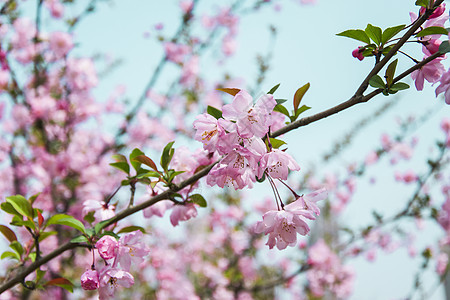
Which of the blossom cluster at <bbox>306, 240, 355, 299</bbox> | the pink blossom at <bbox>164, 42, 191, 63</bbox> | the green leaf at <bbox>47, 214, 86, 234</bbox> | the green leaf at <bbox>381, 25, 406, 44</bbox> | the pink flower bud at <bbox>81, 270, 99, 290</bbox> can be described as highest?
the pink blossom at <bbox>164, 42, 191, 63</bbox>

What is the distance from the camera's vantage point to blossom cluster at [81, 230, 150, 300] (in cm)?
82

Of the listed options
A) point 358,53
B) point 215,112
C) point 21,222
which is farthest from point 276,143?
point 21,222

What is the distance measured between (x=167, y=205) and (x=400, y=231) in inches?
122

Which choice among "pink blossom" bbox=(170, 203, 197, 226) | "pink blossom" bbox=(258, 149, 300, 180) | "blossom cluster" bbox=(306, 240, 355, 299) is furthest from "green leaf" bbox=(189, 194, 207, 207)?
"blossom cluster" bbox=(306, 240, 355, 299)

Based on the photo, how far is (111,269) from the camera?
84 centimetres

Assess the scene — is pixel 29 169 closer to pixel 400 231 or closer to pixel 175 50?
pixel 175 50

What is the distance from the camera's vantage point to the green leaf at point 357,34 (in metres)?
0.78

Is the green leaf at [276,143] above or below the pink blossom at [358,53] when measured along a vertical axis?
below

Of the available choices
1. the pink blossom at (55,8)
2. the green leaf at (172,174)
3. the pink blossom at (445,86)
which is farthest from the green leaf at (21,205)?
the pink blossom at (55,8)

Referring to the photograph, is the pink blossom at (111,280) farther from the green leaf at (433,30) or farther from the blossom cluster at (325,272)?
the blossom cluster at (325,272)

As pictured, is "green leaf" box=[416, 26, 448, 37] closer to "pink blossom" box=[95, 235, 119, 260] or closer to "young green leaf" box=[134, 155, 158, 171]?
"young green leaf" box=[134, 155, 158, 171]

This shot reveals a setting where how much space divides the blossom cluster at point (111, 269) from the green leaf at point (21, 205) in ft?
0.82

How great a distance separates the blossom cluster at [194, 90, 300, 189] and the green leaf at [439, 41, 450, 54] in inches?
12.7

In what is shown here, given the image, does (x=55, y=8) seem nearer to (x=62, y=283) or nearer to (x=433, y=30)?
(x=62, y=283)
